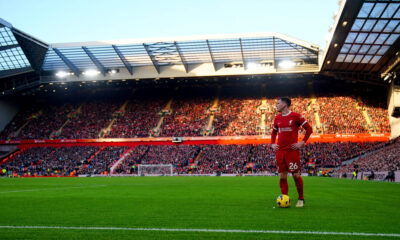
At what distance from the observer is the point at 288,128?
7766mm

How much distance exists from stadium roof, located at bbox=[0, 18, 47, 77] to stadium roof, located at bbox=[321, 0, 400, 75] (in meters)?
35.2

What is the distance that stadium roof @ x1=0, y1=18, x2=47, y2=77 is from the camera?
43.4 metres

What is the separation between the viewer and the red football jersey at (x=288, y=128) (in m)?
7.64

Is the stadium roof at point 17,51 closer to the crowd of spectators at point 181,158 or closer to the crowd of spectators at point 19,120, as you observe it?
the crowd of spectators at point 19,120

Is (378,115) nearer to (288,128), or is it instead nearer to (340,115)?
(340,115)

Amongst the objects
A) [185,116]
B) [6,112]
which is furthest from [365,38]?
[6,112]

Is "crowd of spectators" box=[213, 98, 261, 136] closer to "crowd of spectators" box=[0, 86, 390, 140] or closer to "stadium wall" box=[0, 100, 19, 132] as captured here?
"crowd of spectators" box=[0, 86, 390, 140]

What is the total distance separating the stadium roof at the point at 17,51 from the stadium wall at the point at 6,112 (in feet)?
34.2

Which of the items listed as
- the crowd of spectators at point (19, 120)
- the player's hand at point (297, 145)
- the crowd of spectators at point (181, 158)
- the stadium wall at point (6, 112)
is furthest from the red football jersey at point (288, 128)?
the stadium wall at point (6, 112)

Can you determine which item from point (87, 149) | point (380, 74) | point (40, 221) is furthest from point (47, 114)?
point (40, 221)

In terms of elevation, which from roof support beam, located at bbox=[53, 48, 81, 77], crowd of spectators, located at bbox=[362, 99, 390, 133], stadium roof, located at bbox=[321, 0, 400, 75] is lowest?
crowd of spectators, located at bbox=[362, 99, 390, 133]

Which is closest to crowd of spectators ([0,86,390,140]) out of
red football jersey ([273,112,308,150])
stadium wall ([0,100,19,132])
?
stadium wall ([0,100,19,132])

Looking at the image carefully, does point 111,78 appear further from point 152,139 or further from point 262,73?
point 262,73

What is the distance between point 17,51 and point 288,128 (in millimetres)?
48272
